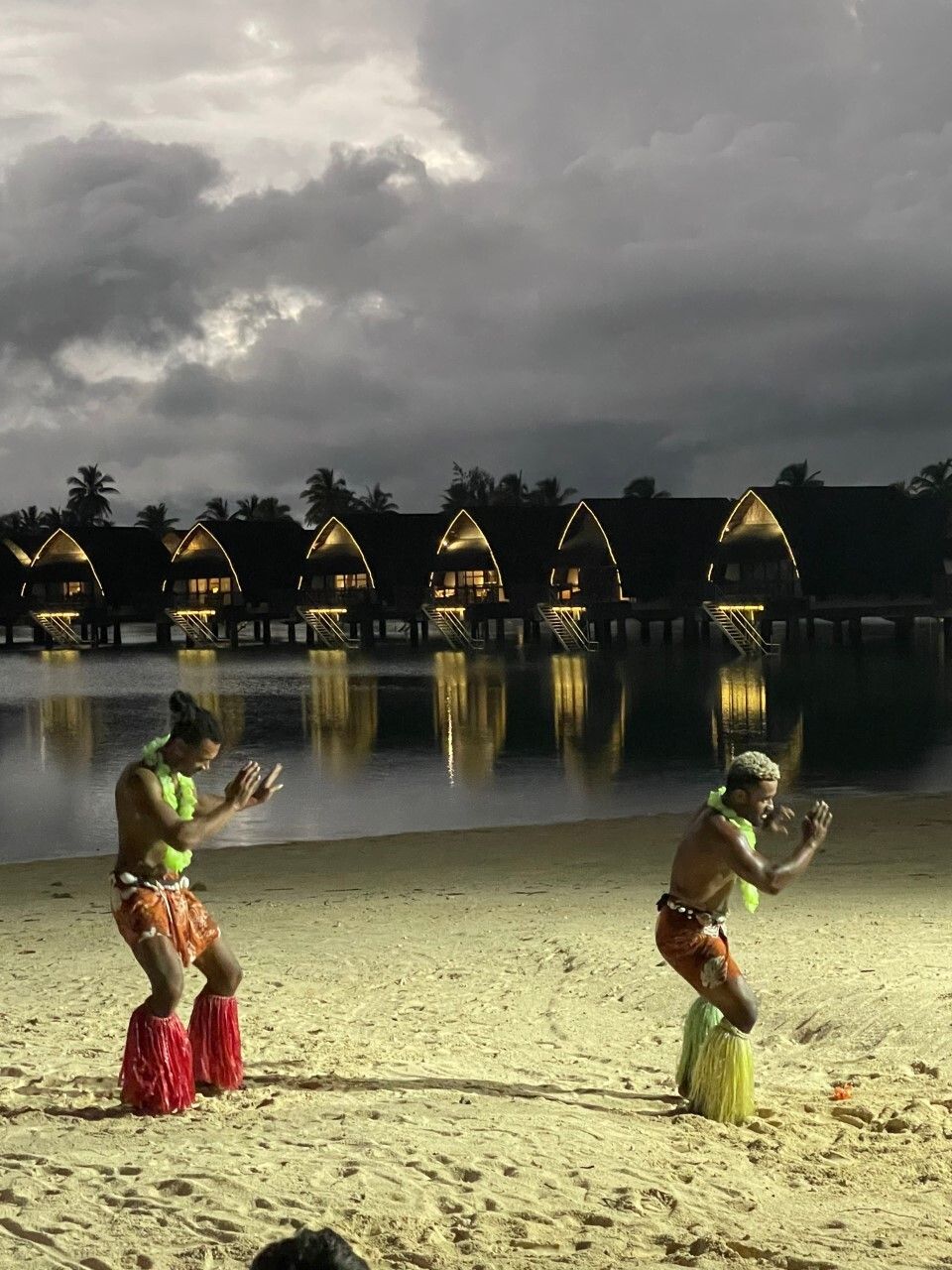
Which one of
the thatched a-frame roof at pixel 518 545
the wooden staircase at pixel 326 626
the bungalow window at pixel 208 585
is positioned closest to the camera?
the thatched a-frame roof at pixel 518 545

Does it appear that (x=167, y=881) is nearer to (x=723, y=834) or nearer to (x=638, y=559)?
(x=723, y=834)

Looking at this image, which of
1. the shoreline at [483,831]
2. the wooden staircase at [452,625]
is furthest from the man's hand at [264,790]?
the wooden staircase at [452,625]

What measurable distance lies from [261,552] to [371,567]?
8184 mm

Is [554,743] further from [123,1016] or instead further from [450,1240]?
[450,1240]

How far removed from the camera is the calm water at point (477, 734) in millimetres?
24156

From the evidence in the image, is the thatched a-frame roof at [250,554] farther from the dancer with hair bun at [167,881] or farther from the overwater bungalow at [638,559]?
the dancer with hair bun at [167,881]

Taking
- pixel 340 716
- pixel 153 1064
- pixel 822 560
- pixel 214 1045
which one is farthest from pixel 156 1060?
pixel 822 560

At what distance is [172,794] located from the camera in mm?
6398

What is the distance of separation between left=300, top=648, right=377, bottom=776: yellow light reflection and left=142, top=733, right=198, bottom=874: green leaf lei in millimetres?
22854

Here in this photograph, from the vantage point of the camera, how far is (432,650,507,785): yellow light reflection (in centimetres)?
A: 3022

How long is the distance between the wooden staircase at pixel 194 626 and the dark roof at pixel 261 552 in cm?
464

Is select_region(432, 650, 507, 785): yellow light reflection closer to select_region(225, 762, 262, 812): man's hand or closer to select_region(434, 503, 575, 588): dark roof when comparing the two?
select_region(434, 503, 575, 588): dark roof

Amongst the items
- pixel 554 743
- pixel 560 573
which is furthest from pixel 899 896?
pixel 560 573

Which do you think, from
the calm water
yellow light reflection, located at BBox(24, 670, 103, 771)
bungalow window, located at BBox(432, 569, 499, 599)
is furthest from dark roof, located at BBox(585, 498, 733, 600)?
yellow light reflection, located at BBox(24, 670, 103, 771)
